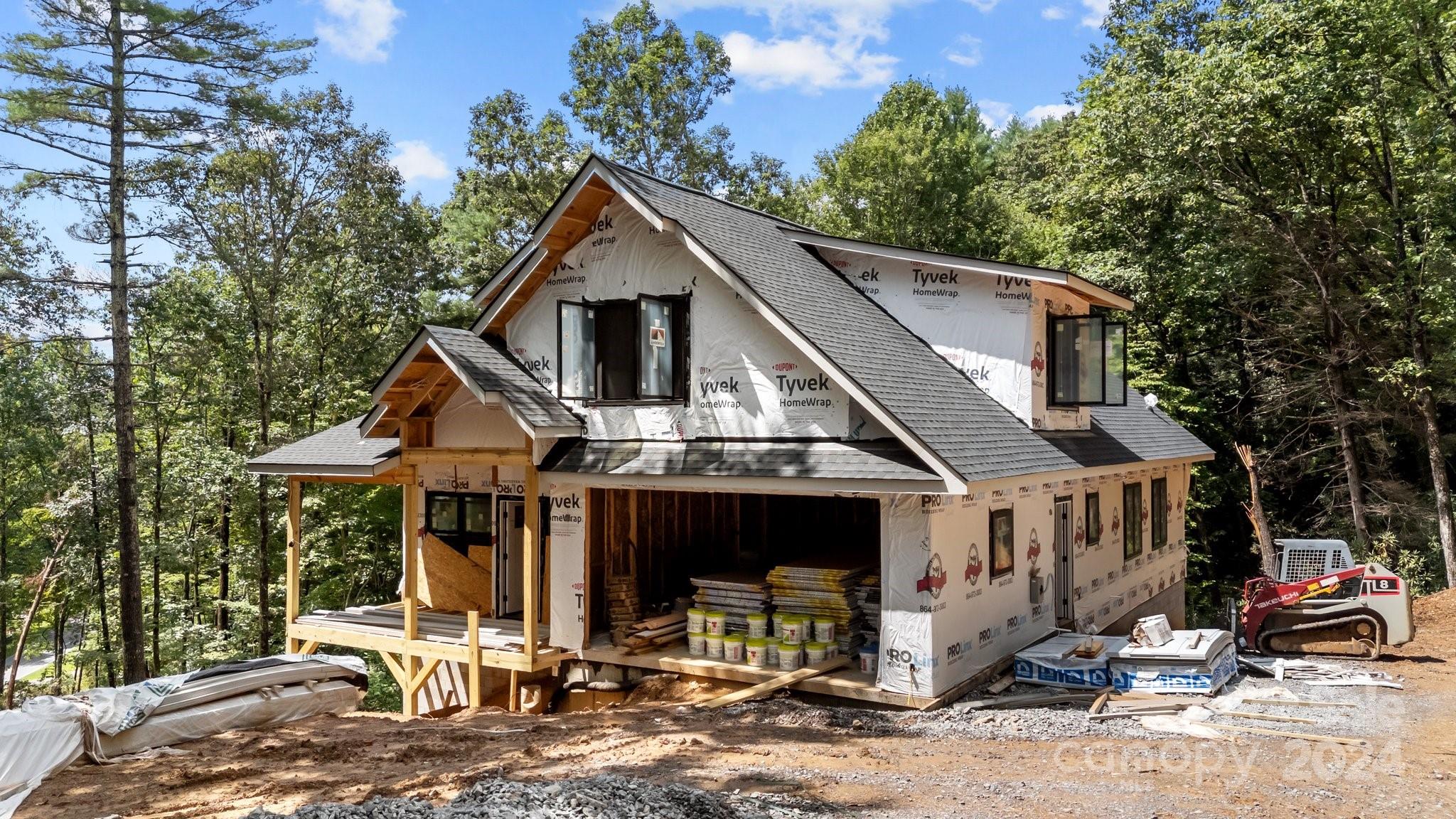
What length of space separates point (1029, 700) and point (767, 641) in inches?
125

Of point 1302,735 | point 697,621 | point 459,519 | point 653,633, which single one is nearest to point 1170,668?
point 1302,735

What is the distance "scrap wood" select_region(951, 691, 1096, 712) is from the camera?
1045 cm

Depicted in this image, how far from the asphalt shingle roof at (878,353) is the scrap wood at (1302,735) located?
3.34m

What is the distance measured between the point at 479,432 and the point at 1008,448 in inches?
291

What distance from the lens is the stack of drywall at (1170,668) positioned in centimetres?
Result: 1073

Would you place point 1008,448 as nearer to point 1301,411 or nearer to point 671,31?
point 1301,411

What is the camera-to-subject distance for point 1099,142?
1009 inches

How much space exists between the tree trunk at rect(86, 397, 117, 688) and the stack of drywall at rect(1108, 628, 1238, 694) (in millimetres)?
23739

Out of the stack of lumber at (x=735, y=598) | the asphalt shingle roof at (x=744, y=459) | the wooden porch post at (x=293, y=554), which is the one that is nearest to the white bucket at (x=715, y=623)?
the stack of lumber at (x=735, y=598)

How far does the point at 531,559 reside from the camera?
468 inches

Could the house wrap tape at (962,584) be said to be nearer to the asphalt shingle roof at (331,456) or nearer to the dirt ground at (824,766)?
the dirt ground at (824,766)

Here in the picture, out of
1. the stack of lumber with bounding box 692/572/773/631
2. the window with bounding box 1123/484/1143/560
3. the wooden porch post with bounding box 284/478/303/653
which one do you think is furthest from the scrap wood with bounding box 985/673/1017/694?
the wooden porch post with bounding box 284/478/303/653

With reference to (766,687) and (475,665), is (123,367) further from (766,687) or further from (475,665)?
(766,687)

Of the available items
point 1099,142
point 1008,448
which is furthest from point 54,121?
point 1099,142
